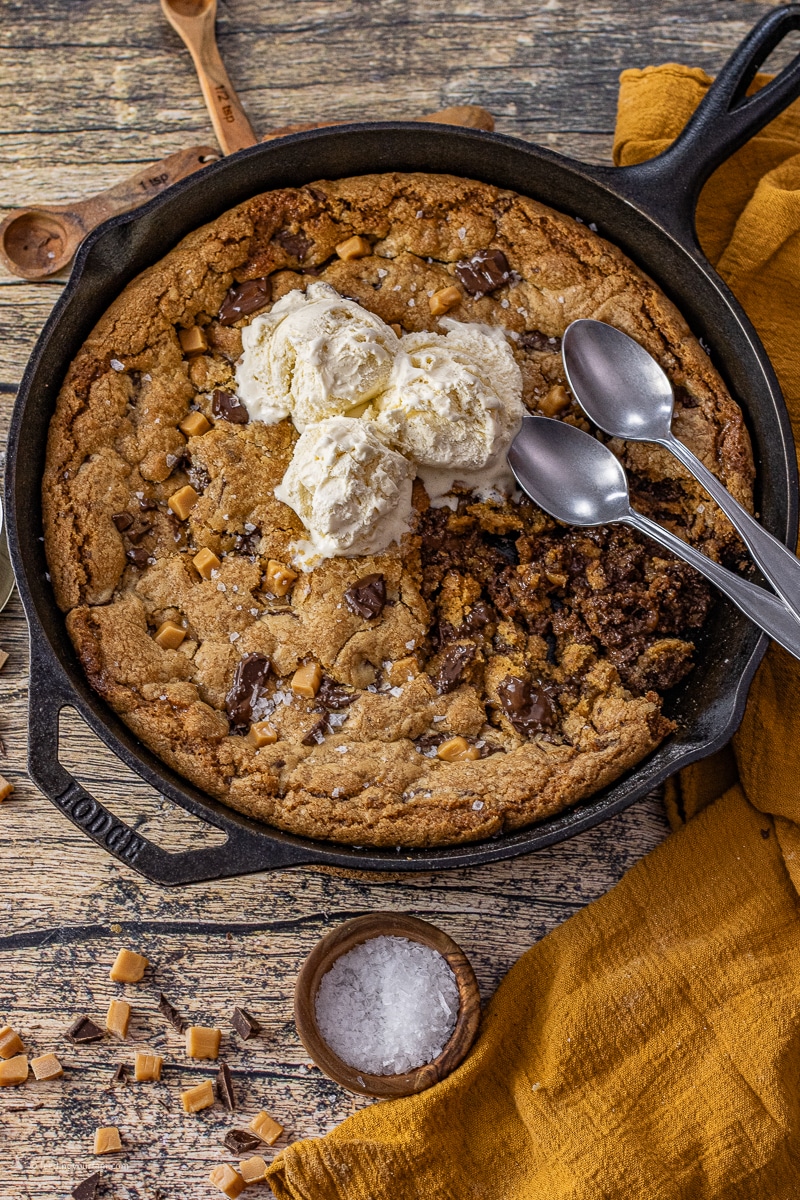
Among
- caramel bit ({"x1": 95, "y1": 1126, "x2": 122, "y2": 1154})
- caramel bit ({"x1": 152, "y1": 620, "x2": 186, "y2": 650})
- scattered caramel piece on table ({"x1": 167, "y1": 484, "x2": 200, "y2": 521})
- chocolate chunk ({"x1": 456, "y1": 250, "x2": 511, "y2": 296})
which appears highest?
chocolate chunk ({"x1": 456, "y1": 250, "x2": 511, "y2": 296})

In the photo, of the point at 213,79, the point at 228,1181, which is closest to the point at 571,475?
the point at 213,79

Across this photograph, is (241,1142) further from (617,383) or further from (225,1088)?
(617,383)

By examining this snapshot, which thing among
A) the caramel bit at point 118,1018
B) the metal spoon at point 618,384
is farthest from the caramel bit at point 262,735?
the metal spoon at point 618,384

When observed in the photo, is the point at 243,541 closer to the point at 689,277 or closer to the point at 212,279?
the point at 212,279

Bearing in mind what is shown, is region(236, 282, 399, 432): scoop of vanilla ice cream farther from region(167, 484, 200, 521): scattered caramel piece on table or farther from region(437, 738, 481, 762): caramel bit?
region(437, 738, 481, 762): caramel bit

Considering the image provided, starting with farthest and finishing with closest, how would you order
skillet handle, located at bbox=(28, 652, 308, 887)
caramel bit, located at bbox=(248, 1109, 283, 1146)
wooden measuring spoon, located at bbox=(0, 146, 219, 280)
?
1. wooden measuring spoon, located at bbox=(0, 146, 219, 280)
2. caramel bit, located at bbox=(248, 1109, 283, 1146)
3. skillet handle, located at bbox=(28, 652, 308, 887)

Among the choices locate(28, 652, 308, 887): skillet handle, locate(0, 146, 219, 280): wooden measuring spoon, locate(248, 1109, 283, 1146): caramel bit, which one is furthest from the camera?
locate(0, 146, 219, 280): wooden measuring spoon

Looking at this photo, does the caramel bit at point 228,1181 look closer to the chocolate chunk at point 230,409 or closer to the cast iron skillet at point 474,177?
the cast iron skillet at point 474,177

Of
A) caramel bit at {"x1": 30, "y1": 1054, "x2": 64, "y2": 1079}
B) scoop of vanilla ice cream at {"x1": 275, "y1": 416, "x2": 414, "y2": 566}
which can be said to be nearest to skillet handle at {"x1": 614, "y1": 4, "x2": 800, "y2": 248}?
scoop of vanilla ice cream at {"x1": 275, "y1": 416, "x2": 414, "y2": 566}
